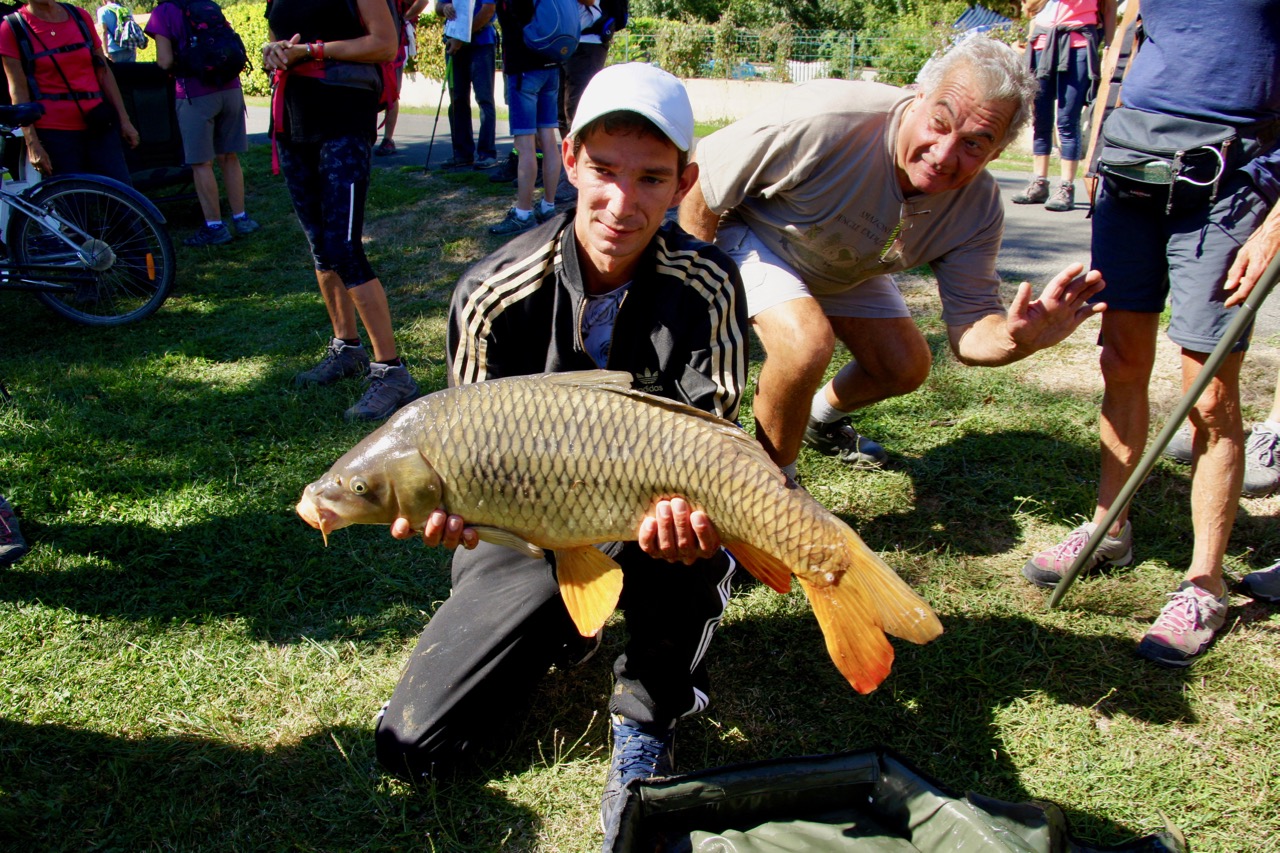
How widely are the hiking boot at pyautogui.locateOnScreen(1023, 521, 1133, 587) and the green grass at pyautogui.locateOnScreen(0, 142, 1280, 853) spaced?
0.05 m

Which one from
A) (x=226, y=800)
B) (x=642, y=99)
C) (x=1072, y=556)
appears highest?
(x=642, y=99)

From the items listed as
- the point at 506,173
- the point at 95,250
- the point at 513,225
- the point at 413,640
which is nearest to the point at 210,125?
the point at 95,250

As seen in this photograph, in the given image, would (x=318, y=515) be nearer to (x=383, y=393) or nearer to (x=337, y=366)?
(x=383, y=393)

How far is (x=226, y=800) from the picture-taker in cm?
194

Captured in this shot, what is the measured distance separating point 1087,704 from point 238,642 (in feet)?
7.40

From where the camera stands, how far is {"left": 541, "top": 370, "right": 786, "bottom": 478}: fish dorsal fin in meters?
1.64

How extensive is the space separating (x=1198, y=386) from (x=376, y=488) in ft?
6.24

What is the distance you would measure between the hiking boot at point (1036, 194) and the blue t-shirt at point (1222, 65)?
5087mm

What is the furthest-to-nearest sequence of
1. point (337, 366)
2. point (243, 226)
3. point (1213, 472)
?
point (243, 226) < point (337, 366) < point (1213, 472)

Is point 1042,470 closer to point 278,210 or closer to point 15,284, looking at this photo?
point 15,284

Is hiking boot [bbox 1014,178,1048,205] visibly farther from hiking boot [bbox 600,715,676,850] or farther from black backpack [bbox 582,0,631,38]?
hiking boot [bbox 600,715,676,850]

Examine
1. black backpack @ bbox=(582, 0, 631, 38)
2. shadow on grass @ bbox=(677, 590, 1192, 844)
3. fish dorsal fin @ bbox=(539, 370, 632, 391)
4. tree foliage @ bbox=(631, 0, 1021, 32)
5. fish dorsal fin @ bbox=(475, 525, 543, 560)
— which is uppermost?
tree foliage @ bbox=(631, 0, 1021, 32)


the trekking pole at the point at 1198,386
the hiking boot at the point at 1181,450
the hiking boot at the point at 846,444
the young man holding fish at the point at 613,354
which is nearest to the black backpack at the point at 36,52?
the young man holding fish at the point at 613,354

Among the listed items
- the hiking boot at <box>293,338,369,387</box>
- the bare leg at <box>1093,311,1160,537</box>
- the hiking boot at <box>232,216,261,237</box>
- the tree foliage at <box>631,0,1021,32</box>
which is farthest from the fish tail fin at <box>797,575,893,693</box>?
the tree foliage at <box>631,0,1021,32</box>
